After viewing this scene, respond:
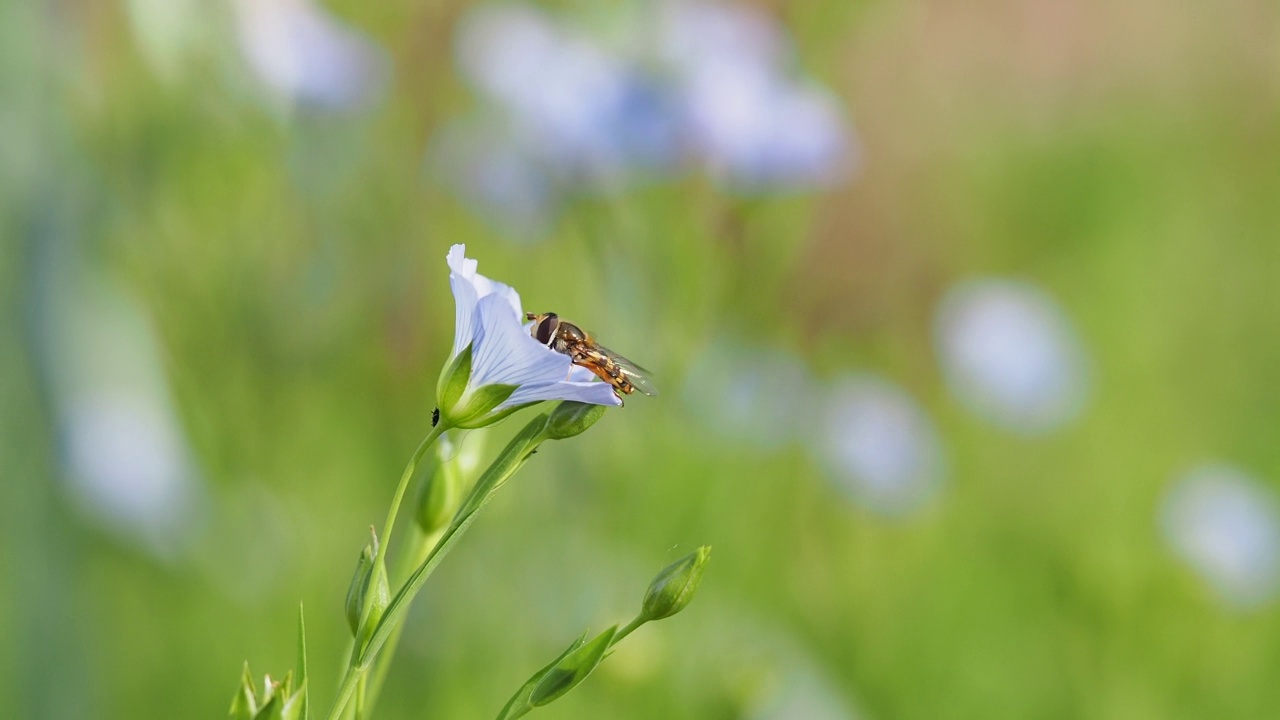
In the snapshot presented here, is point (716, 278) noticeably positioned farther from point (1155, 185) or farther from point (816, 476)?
point (1155, 185)

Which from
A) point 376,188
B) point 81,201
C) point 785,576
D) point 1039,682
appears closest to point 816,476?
point 785,576

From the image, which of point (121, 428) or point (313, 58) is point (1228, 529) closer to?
point (313, 58)

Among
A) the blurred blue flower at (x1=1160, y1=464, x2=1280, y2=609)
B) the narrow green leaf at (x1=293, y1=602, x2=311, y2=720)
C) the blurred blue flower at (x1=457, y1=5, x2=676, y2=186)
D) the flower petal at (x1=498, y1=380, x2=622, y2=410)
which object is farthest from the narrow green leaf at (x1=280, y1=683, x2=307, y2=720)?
the blurred blue flower at (x1=1160, y1=464, x2=1280, y2=609)

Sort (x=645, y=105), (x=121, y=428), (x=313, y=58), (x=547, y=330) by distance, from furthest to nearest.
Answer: (x=313, y=58) → (x=121, y=428) → (x=645, y=105) → (x=547, y=330)

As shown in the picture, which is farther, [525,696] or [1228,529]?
[1228,529]

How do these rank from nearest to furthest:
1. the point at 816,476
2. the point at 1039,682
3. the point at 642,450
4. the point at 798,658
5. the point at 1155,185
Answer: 1. the point at 642,450
2. the point at 798,658
3. the point at 1039,682
4. the point at 816,476
5. the point at 1155,185

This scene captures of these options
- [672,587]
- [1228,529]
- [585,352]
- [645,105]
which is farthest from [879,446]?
[672,587]

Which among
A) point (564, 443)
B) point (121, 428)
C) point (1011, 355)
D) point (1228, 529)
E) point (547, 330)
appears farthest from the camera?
point (1011, 355)

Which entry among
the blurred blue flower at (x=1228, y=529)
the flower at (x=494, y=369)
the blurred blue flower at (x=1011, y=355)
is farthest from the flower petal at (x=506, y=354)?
the blurred blue flower at (x=1011, y=355)
